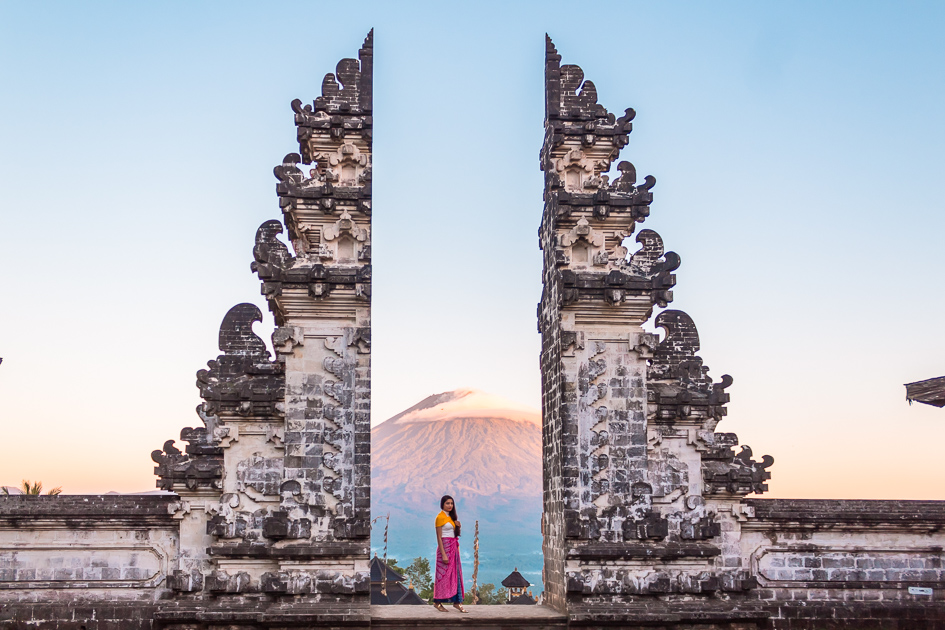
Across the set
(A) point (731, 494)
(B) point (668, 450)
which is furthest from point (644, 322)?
(A) point (731, 494)

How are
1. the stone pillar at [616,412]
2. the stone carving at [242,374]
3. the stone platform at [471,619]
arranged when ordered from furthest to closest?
the stone carving at [242,374] → the stone pillar at [616,412] → the stone platform at [471,619]

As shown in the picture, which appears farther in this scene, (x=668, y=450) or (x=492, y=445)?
(x=492, y=445)

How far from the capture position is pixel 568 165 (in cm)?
1202

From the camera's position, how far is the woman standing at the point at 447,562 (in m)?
11.0

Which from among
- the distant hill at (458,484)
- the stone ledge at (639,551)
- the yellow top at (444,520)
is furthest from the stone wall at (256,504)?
the distant hill at (458,484)

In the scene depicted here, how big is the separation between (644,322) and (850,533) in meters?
3.96

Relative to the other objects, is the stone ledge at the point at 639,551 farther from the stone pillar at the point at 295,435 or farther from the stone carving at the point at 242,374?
the stone carving at the point at 242,374

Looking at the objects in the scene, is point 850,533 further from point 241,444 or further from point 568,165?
point 241,444

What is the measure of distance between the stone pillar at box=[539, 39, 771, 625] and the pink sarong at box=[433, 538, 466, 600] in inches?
53.3

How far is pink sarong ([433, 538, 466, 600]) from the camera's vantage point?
11031mm

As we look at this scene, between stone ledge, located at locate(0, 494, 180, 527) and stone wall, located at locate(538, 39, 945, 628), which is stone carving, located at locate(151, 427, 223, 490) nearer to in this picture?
stone ledge, located at locate(0, 494, 180, 527)

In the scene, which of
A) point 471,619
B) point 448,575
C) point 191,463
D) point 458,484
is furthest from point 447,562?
point 458,484

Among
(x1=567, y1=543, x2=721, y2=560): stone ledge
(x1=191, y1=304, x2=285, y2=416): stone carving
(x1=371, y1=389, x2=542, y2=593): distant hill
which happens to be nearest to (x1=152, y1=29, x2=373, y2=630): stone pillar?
(x1=191, y1=304, x2=285, y2=416): stone carving

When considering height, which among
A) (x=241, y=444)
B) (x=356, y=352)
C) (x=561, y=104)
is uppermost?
(x=561, y=104)
